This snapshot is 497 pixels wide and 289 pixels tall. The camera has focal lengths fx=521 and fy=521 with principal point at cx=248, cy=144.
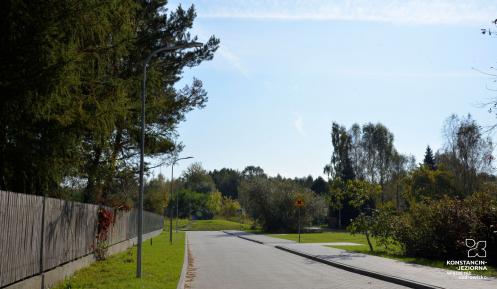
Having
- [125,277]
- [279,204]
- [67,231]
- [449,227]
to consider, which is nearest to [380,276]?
[449,227]

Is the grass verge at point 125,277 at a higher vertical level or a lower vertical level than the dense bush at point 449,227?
lower

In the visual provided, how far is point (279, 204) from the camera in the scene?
6350 centimetres

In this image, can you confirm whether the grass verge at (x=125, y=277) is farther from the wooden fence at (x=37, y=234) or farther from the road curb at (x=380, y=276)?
the road curb at (x=380, y=276)

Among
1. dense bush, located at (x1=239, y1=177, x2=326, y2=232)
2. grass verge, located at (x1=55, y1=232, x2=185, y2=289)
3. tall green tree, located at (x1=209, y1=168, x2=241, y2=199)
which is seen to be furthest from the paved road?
tall green tree, located at (x1=209, y1=168, x2=241, y2=199)

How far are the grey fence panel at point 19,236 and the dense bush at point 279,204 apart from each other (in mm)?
50655

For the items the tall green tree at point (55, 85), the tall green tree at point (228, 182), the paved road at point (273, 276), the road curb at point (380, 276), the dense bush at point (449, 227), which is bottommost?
the paved road at point (273, 276)

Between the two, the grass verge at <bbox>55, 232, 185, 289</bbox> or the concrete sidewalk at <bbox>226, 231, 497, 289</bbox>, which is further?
the concrete sidewalk at <bbox>226, 231, 497, 289</bbox>

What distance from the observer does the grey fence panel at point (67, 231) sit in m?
13.9

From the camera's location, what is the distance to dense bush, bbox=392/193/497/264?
20.2m

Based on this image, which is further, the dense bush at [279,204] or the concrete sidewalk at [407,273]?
the dense bush at [279,204]

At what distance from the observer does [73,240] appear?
17391mm

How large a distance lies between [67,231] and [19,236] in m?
5.31

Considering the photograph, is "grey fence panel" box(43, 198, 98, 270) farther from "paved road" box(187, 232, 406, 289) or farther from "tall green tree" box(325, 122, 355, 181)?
"tall green tree" box(325, 122, 355, 181)

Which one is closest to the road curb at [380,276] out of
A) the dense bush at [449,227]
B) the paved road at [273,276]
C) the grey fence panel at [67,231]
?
the paved road at [273,276]
